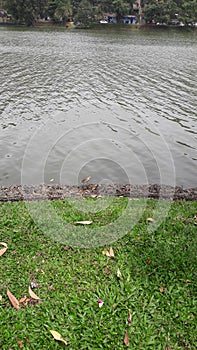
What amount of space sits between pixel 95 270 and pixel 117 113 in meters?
9.13

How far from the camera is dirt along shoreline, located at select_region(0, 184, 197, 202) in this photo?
19.1ft

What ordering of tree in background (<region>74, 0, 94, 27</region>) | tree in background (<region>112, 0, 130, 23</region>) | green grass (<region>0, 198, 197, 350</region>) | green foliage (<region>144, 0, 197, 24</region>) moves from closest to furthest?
green grass (<region>0, 198, 197, 350</region>) → tree in background (<region>74, 0, 94, 27</region>) → green foliage (<region>144, 0, 197, 24</region>) → tree in background (<region>112, 0, 130, 23</region>)

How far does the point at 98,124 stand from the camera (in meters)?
11.4

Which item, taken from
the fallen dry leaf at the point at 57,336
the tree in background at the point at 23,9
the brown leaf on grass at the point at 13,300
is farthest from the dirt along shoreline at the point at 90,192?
the tree in background at the point at 23,9

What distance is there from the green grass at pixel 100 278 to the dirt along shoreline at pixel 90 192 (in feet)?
1.88

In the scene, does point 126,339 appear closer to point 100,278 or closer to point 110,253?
point 100,278

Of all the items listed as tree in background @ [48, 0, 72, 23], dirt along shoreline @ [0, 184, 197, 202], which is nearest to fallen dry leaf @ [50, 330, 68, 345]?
dirt along shoreline @ [0, 184, 197, 202]

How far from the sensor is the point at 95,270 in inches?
155

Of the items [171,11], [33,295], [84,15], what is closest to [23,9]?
[84,15]

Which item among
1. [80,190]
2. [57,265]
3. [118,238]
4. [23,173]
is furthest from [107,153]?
[57,265]

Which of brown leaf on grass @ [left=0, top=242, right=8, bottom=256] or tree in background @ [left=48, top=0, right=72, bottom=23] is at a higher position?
tree in background @ [left=48, top=0, right=72, bottom=23]

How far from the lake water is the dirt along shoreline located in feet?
3.64

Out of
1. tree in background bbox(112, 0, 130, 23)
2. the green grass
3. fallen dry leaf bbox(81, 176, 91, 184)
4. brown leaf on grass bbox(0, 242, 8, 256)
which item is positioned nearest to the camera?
the green grass

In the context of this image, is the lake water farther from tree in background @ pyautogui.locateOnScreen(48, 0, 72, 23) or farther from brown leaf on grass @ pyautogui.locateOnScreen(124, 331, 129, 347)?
tree in background @ pyautogui.locateOnScreen(48, 0, 72, 23)
